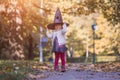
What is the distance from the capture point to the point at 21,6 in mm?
17734

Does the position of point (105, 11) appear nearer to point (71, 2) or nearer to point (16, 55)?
point (71, 2)

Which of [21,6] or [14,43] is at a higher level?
[21,6]

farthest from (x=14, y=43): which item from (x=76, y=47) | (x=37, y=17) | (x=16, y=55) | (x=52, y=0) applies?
(x=76, y=47)

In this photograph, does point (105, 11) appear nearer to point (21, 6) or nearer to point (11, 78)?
point (21, 6)

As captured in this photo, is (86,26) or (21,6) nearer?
(21,6)

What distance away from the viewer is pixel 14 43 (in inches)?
735

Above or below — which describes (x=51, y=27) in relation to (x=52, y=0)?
below

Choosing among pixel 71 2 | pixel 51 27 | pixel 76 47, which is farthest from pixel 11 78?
pixel 76 47

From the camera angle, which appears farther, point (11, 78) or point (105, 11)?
point (105, 11)

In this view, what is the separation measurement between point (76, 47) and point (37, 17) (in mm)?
36186

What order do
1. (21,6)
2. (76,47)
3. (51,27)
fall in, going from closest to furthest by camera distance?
(51,27), (21,6), (76,47)

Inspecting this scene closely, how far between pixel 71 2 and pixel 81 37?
35062 mm

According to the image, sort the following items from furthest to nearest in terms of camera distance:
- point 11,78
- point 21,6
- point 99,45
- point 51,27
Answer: point 99,45
point 21,6
point 51,27
point 11,78

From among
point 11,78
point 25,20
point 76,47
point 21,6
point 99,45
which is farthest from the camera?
point 76,47
